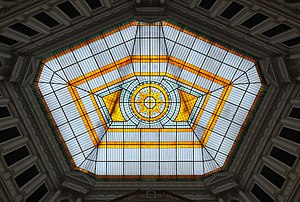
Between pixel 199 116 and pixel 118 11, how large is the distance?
15436mm

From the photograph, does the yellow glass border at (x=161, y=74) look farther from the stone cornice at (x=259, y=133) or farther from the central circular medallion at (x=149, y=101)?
the stone cornice at (x=259, y=133)

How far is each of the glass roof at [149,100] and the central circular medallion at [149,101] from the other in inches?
4.7

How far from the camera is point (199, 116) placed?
34.9 m

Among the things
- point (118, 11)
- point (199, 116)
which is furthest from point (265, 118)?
point (118, 11)

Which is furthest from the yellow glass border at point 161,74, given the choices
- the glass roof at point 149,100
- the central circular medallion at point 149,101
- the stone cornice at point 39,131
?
the stone cornice at point 39,131

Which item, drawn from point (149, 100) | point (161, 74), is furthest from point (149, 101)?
point (161, 74)

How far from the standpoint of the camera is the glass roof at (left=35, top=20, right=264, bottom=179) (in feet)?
104

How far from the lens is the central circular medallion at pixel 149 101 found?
116 ft

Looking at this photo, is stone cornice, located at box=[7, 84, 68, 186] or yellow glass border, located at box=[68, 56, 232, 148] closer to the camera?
stone cornice, located at box=[7, 84, 68, 186]

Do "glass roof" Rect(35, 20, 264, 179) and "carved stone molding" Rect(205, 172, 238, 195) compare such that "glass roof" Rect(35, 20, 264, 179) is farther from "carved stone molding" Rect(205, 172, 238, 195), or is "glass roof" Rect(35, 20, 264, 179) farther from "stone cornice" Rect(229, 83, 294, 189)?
"carved stone molding" Rect(205, 172, 238, 195)

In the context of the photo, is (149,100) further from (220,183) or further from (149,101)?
(220,183)

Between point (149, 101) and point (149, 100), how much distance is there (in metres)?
0.12

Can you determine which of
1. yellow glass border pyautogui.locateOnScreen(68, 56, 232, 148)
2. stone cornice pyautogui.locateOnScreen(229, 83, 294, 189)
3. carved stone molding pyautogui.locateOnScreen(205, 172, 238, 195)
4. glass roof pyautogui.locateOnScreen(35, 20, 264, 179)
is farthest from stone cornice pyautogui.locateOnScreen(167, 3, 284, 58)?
carved stone molding pyautogui.locateOnScreen(205, 172, 238, 195)

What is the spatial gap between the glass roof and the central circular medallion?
0.39 ft
